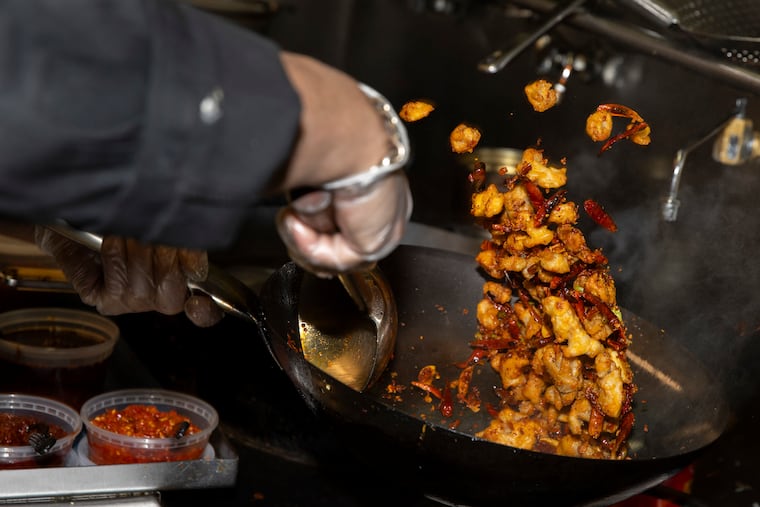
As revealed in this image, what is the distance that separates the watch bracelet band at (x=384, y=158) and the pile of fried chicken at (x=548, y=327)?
83 cm

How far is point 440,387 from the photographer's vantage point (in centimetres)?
195

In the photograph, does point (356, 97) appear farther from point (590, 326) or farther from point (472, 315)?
point (472, 315)

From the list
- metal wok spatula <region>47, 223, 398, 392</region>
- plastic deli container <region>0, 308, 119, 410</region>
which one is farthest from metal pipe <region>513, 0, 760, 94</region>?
plastic deli container <region>0, 308, 119, 410</region>

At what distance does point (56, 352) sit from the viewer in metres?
2.11

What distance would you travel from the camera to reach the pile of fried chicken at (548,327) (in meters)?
1.73

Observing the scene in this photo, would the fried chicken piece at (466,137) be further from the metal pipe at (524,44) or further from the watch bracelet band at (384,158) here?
the watch bracelet band at (384,158)

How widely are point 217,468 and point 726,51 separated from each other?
1497mm

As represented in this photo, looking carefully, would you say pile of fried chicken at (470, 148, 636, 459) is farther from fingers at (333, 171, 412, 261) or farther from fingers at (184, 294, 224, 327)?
fingers at (333, 171, 412, 261)

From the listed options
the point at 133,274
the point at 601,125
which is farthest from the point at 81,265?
the point at 601,125

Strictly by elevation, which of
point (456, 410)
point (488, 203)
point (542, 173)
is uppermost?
point (542, 173)

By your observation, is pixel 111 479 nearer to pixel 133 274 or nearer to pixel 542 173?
pixel 133 274

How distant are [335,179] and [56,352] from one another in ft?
4.45

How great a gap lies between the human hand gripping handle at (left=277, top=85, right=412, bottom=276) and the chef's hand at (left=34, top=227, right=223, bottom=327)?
650mm

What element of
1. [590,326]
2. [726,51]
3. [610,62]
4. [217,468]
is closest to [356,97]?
[590,326]
